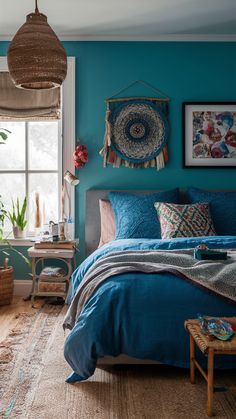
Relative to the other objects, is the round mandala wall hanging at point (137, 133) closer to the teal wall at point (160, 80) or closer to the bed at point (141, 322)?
the teal wall at point (160, 80)

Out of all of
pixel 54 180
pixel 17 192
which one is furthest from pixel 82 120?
pixel 17 192

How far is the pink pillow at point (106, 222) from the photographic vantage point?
16.3 ft

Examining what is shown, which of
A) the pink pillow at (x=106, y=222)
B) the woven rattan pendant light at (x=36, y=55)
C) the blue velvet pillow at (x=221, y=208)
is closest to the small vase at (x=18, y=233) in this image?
the pink pillow at (x=106, y=222)

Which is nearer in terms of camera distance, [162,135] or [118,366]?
[118,366]

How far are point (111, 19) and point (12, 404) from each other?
3424 millimetres

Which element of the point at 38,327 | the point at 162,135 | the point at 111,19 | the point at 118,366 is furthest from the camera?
the point at 162,135

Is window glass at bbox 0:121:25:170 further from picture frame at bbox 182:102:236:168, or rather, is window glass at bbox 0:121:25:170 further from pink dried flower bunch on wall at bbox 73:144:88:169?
picture frame at bbox 182:102:236:168

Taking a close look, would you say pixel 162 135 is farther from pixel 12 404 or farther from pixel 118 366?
pixel 12 404

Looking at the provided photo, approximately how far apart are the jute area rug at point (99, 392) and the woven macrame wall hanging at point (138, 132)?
7.40ft

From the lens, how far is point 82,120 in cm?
528

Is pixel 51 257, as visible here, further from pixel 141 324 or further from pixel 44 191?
pixel 141 324

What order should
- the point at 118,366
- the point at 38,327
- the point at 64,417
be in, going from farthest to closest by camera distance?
the point at 38,327 < the point at 118,366 < the point at 64,417

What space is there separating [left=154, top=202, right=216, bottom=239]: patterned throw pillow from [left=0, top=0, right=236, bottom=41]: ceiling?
1680 millimetres

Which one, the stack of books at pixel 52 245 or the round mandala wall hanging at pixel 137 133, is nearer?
the stack of books at pixel 52 245
